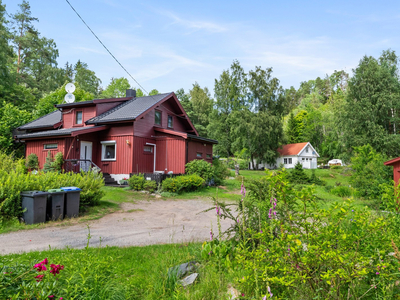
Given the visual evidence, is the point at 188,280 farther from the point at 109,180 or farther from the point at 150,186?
the point at 109,180

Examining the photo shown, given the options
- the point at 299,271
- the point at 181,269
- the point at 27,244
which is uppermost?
the point at 299,271

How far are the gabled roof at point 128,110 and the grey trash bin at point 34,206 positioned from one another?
32.8ft

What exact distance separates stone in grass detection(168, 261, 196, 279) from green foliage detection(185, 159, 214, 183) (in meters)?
14.0

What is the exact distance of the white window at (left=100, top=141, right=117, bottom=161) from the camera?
61.9 ft

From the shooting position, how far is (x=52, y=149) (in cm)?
1786

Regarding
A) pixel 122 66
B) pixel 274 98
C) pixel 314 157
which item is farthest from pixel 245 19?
pixel 314 157

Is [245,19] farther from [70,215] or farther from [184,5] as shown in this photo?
[70,215]

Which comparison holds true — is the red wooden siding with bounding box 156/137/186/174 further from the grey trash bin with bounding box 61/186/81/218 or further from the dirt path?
the grey trash bin with bounding box 61/186/81/218

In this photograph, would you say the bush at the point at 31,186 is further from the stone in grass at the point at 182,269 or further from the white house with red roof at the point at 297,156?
the white house with red roof at the point at 297,156

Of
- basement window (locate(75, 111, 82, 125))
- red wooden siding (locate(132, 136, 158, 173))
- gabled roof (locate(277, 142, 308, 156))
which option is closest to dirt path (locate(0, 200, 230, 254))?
red wooden siding (locate(132, 136, 158, 173))

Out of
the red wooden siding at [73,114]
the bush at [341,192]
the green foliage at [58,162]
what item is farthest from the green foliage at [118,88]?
the bush at [341,192]

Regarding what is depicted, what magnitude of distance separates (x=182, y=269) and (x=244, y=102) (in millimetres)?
39062

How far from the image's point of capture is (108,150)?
19156mm

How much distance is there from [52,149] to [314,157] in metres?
40.6
